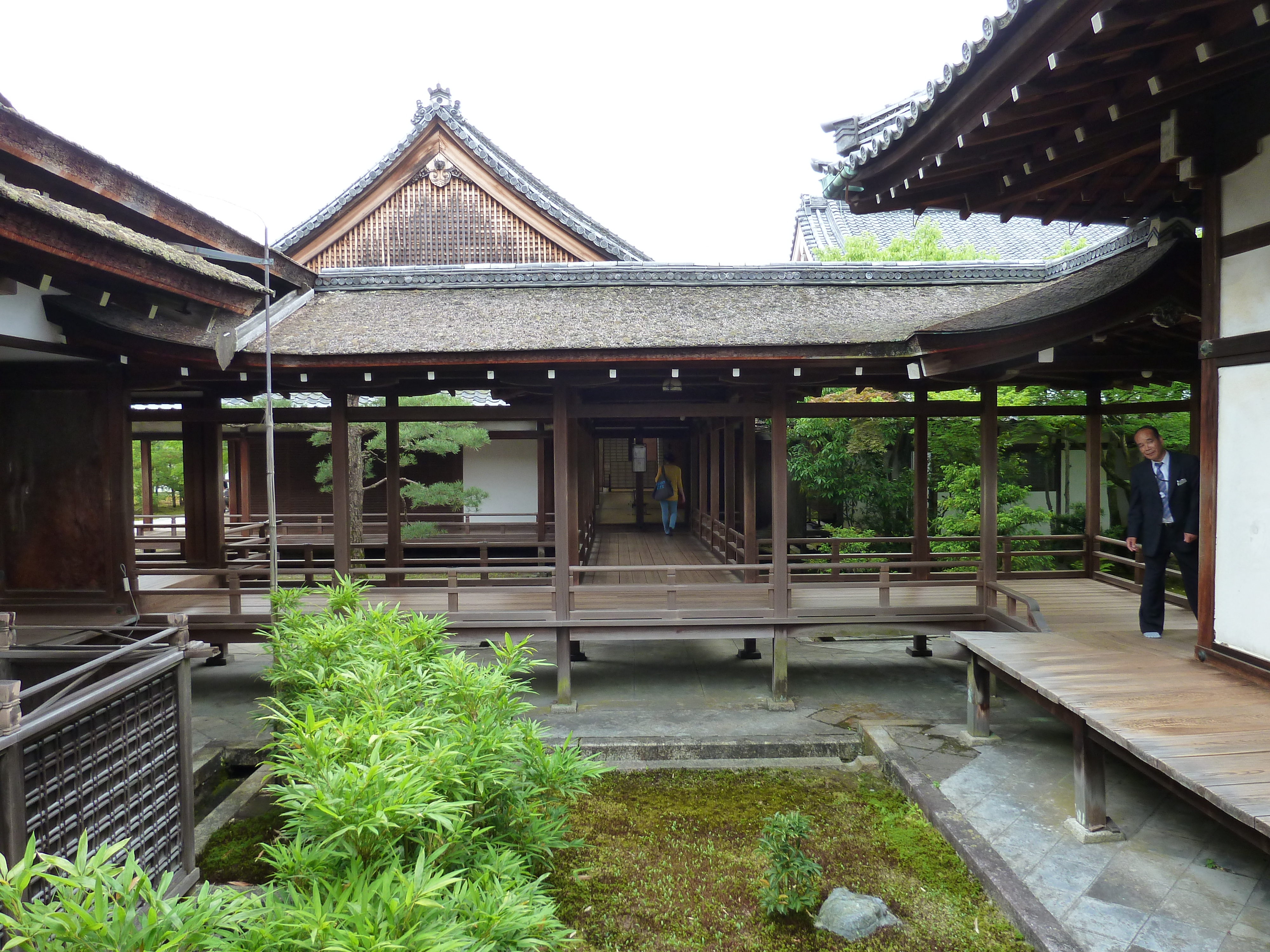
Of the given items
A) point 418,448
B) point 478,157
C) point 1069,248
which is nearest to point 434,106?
point 478,157

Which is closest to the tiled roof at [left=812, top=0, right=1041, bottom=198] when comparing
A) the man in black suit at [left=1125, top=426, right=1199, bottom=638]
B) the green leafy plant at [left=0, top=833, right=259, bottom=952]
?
the man in black suit at [left=1125, top=426, right=1199, bottom=638]

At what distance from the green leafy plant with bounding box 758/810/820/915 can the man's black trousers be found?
12.4 ft

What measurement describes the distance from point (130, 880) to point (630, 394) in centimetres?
884

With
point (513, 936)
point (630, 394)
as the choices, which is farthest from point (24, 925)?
point (630, 394)

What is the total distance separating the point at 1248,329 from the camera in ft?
15.6

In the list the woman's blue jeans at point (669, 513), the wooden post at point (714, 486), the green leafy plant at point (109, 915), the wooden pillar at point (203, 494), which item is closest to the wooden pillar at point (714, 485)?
the wooden post at point (714, 486)

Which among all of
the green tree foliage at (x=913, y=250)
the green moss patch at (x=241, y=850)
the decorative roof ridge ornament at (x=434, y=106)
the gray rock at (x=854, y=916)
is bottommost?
the green moss patch at (x=241, y=850)

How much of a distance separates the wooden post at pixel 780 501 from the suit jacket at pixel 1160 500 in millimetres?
3257

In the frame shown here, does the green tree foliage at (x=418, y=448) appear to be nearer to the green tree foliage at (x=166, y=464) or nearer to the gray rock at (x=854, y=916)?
the green tree foliage at (x=166, y=464)

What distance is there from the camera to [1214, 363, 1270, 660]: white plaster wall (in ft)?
15.3

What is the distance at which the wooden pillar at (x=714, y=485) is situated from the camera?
1350 centimetres

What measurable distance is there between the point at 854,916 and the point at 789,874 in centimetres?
41

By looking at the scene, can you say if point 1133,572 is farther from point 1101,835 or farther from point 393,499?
point 393,499

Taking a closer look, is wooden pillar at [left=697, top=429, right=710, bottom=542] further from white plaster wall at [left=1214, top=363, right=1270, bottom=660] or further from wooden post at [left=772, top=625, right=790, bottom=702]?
white plaster wall at [left=1214, top=363, right=1270, bottom=660]
